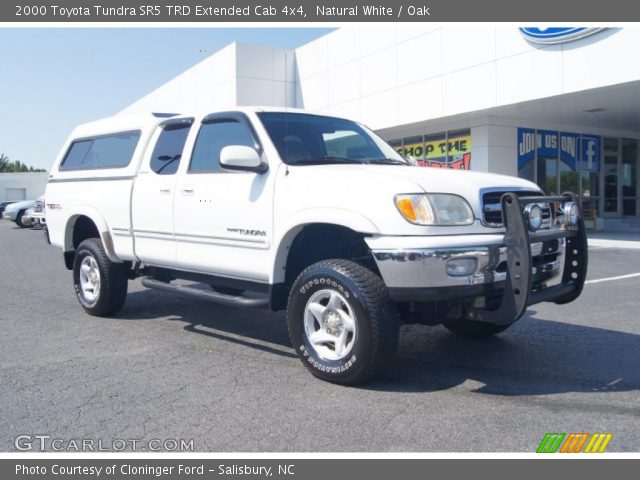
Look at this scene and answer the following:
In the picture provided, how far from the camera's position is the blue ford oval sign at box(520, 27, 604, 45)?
14.5m

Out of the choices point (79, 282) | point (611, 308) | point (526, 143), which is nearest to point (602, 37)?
point (526, 143)

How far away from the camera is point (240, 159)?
15.4ft

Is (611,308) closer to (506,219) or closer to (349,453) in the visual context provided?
(506,219)

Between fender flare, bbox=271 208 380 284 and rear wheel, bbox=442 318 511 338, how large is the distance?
5.60 ft

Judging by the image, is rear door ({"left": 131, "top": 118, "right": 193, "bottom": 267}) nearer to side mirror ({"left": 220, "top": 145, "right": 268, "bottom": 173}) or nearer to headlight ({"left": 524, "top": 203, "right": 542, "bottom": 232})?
side mirror ({"left": 220, "top": 145, "right": 268, "bottom": 173})

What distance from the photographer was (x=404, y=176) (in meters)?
4.24

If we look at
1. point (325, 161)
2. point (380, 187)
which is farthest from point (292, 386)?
point (325, 161)

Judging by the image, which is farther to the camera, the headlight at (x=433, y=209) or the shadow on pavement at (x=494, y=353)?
the shadow on pavement at (x=494, y=353)

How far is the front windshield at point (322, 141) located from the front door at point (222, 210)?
0.21 metres

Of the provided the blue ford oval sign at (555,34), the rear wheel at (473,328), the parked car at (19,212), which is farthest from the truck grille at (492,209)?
the parked car at (19,212)

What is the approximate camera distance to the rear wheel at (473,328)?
5.54 metres

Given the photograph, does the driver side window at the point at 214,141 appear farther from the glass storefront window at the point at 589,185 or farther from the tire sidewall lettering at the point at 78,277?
the glass storefront window at the point at 589,185

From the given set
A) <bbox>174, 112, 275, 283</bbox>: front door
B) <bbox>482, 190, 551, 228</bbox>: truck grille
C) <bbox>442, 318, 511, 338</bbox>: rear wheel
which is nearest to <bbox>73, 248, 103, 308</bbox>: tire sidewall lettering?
<bbox>174, 112, 275, 283</bbox>: front door
